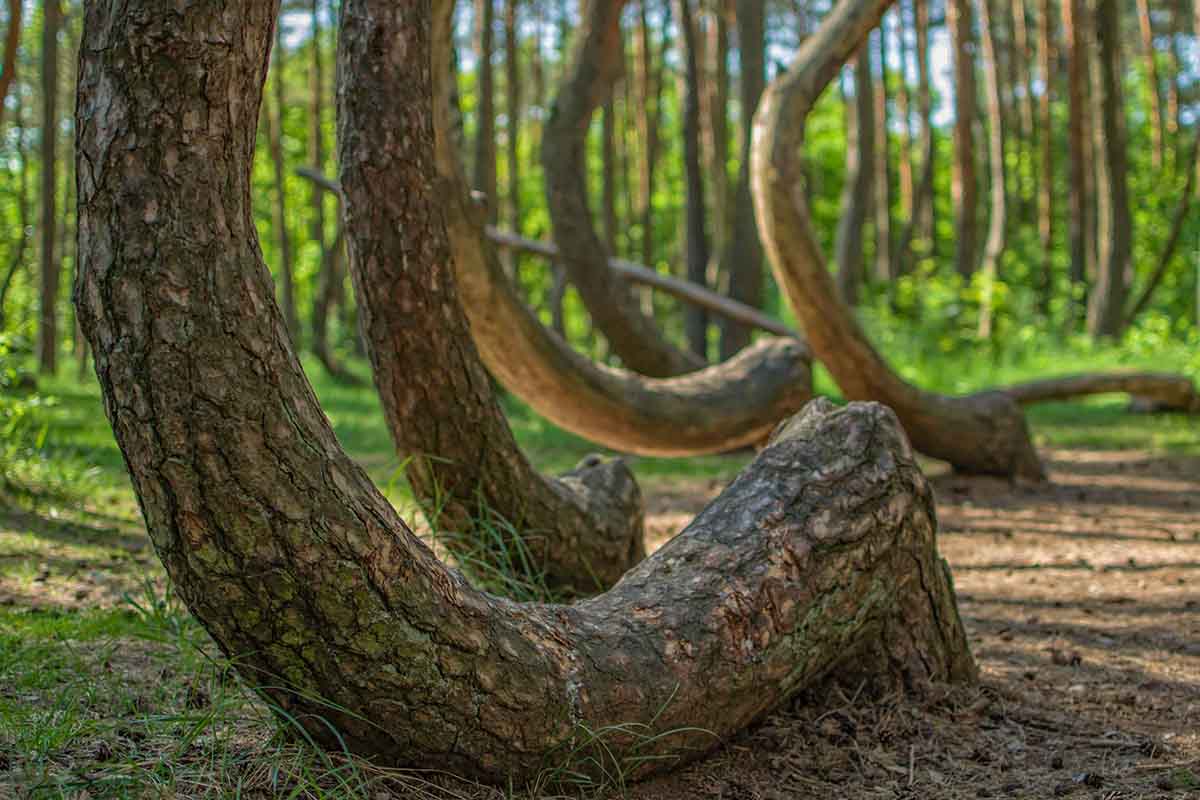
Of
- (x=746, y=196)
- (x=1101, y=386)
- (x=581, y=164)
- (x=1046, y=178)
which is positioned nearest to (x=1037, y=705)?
(x=581, y=164)

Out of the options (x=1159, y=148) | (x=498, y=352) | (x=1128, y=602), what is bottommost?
(x=1128, y=602)

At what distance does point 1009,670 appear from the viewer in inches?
149

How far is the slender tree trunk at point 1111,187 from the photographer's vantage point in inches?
537

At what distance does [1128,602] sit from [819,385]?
761cm

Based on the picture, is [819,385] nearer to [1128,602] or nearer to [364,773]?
[1128,602]

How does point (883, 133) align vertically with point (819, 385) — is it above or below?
above

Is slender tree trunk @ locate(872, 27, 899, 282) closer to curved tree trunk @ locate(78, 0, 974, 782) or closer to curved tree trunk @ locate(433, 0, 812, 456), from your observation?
curved tree trunk @ locate(433, 0, 812, 456)

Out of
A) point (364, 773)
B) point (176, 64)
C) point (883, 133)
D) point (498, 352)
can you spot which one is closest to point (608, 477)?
point (498, 352)

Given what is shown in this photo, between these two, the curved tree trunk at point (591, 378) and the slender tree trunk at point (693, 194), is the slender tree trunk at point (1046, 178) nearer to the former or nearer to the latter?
the slender tree trunk at point (693, 194)

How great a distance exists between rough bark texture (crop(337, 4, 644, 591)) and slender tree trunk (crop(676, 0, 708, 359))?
20.8 feet

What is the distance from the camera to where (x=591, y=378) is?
18.3 ft

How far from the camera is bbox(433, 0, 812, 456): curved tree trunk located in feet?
15.5

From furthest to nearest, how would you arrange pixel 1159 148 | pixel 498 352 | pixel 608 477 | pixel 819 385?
pixel 1159 148
pixel 819 385
pixel 498 352
pixel 608 477

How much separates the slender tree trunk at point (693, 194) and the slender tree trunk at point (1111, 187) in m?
5.97
